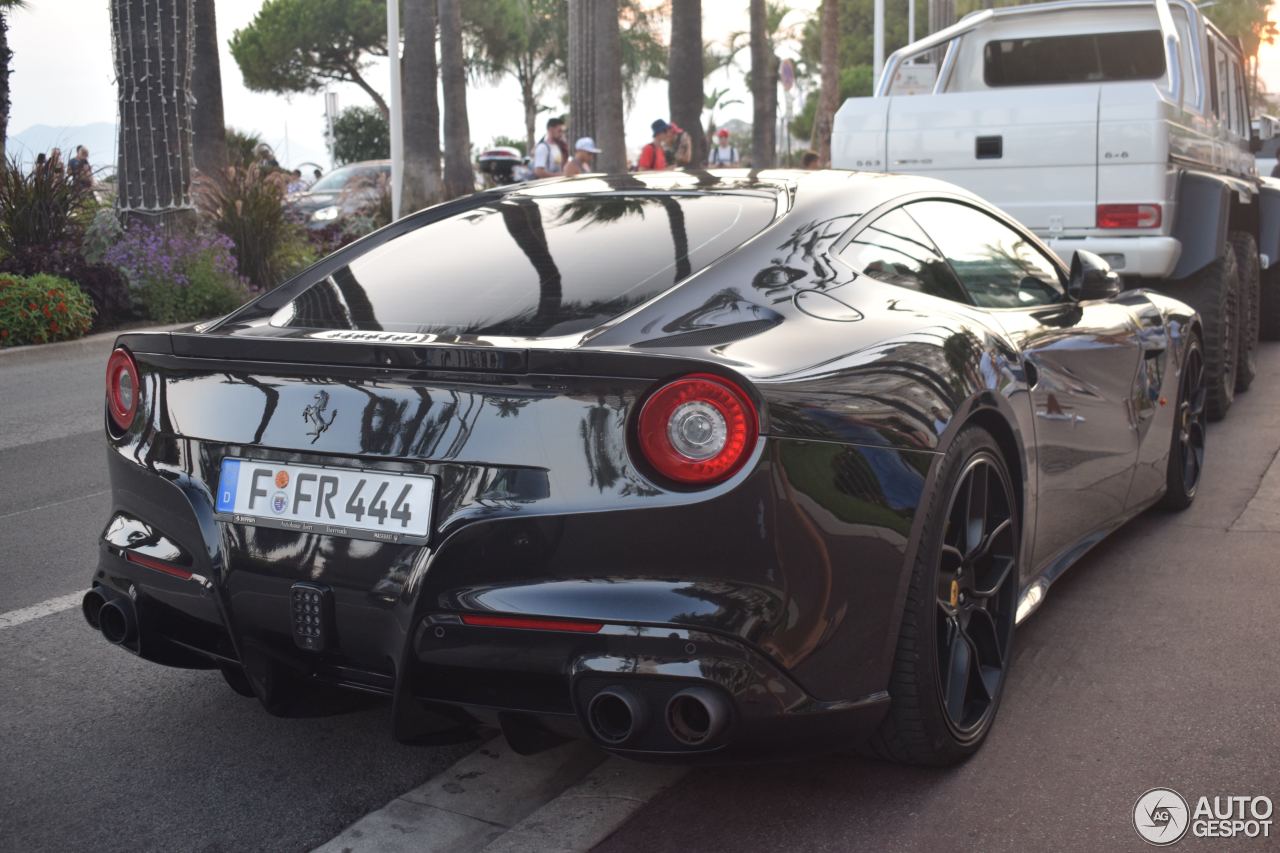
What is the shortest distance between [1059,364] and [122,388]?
2496mm

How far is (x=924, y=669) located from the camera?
10.3 ft

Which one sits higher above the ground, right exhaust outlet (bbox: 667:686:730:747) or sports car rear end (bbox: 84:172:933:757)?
sports car rear end (bbox: 84:172:933:757)

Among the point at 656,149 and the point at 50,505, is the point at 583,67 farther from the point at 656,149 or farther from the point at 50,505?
the point at 50,505

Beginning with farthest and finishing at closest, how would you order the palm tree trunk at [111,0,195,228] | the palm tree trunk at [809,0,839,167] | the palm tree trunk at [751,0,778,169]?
the palm tree trunk at [809,0,839,167], the palm tree trunk at [751,0,778,169], the palm tree trunk at [111,0,195,228]

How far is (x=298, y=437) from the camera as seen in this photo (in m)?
2.99

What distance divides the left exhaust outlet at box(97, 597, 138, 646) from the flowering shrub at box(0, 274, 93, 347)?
8.58 m

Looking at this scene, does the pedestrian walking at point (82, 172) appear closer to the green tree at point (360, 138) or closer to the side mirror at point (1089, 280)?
the side mirror at point (1089, 280)

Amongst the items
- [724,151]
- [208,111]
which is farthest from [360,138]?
[208,111]

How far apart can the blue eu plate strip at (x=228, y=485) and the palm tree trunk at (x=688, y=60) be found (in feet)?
67.3

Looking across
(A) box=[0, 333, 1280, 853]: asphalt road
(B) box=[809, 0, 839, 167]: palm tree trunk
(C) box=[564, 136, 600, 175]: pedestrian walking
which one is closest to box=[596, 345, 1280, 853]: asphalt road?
(A) box=[0, 333, 1280, 853]: asphalt road

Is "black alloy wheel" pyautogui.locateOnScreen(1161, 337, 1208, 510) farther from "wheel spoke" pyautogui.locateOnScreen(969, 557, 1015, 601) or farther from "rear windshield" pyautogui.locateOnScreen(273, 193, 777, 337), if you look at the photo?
"rear windshield" pyautogui.locateOnScreen(273, 193, 777, 337)

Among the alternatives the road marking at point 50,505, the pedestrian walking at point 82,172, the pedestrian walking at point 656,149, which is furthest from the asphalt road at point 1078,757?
the pedestrian walking at point 656,149

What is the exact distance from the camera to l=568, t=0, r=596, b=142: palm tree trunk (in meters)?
20.0

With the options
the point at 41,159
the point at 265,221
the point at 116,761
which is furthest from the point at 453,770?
the point at 265,221
